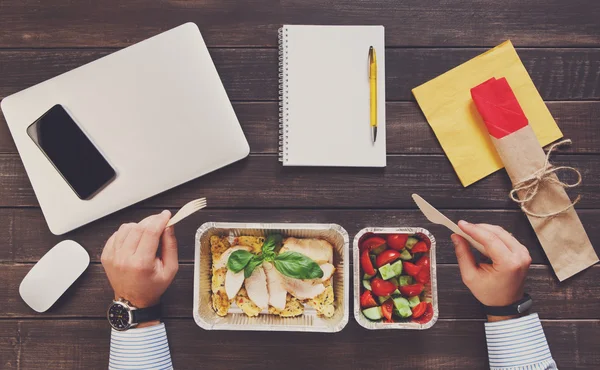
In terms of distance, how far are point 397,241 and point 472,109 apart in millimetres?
344

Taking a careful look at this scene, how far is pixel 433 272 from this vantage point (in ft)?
3.06

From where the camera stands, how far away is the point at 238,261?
0.91m

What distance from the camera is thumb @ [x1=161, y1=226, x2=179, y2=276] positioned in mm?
933

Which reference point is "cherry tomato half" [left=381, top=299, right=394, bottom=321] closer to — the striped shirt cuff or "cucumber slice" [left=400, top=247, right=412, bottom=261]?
"cucumber slice" [left=400, top=247, right=412, bottom=261]

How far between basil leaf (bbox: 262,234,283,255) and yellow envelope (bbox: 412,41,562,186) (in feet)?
1.34

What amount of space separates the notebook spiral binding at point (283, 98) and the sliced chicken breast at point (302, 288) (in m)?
0.26

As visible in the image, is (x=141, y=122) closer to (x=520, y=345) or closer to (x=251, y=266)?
(x=251, y=266)

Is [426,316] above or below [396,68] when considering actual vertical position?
below

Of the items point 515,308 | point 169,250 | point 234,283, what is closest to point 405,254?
point 515,308

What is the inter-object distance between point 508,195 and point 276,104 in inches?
21.2

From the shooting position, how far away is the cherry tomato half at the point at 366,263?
95 centimetres

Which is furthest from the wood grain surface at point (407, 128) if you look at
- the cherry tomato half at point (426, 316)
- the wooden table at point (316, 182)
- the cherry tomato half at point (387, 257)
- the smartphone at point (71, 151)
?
the cherry tomato half at point (426, 316)

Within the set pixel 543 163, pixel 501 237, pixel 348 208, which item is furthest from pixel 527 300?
pixel 348 208

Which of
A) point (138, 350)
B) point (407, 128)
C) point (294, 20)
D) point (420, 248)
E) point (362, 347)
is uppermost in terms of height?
point (294, 20)
